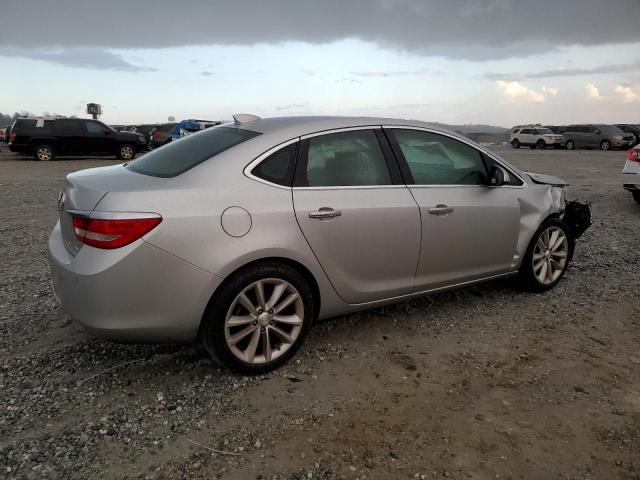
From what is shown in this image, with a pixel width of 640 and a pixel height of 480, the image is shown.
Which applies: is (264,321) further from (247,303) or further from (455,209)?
(455,209)

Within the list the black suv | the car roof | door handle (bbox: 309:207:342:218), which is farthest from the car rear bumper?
the black suv

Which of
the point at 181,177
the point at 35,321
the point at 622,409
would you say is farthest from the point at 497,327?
the point at 35,321

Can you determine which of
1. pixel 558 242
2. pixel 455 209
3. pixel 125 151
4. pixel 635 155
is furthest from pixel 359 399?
pixel 125 151

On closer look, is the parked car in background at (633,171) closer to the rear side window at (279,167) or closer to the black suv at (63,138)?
the rear side window at (279,167)

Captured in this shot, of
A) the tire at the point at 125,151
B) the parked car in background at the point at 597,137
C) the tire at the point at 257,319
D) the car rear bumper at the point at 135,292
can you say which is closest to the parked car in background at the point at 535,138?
the parked car in background at the point at 597,137

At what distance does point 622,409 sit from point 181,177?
276 centimetres

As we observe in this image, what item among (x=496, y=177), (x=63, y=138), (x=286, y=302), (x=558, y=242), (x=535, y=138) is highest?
(x=535, y=138)

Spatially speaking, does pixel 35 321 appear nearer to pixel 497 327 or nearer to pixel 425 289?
pixel 425 289

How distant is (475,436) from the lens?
8.20ft

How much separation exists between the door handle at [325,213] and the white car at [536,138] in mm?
33347

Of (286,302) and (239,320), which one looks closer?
(239,320)

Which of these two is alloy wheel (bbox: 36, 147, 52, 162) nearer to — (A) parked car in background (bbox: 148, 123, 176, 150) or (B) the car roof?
(A) parked car in background (bbox: 148, 123, 176, 150)

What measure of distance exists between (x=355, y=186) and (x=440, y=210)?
2.31 ft

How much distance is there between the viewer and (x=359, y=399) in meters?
2.82
